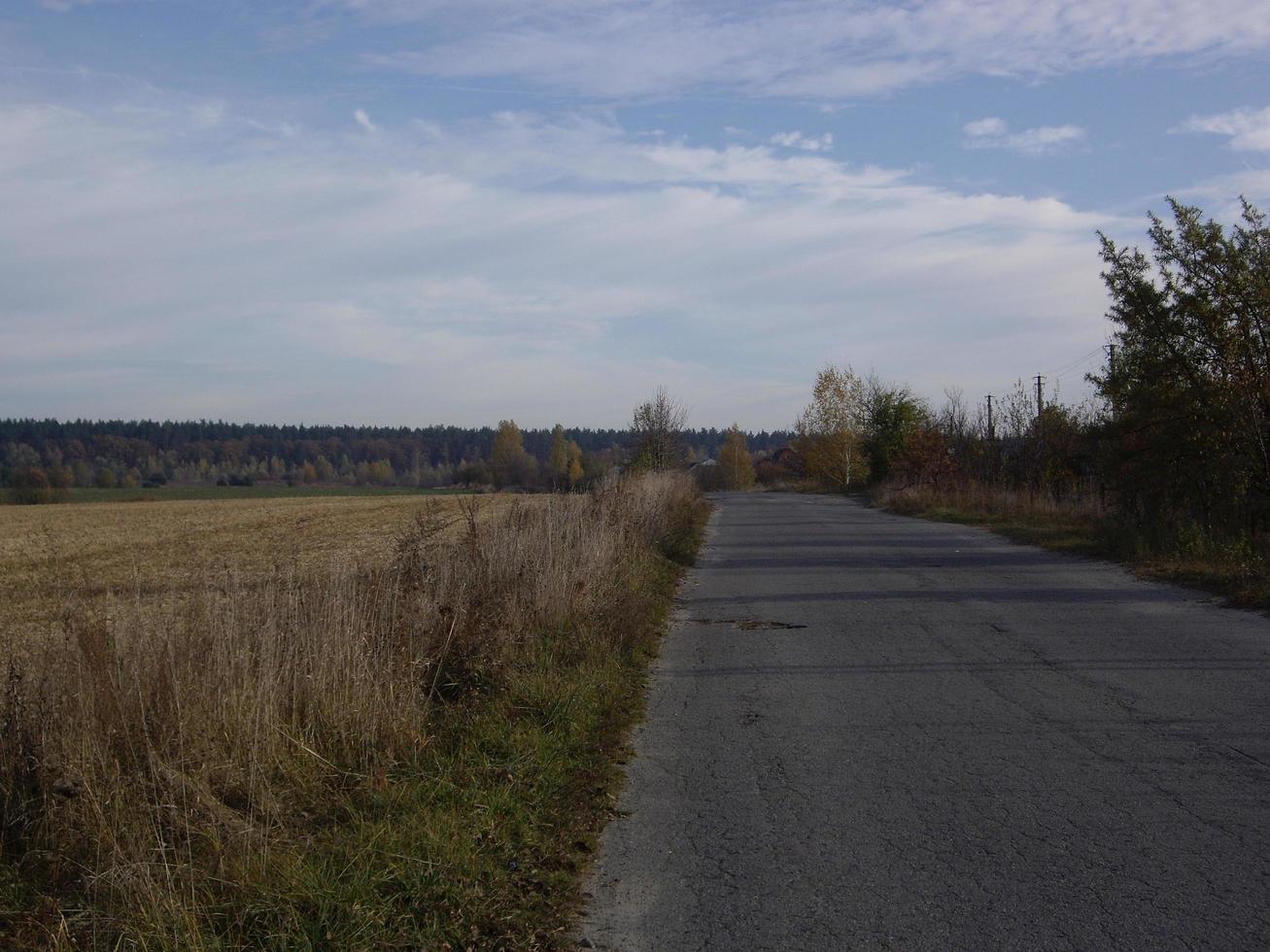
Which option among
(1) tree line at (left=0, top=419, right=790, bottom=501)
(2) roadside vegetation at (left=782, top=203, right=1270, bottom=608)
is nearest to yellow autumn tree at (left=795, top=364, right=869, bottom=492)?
(1) tree line at (left=0, top=419, right=790, bottom=501)

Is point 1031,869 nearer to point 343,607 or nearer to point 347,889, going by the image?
point 347,889

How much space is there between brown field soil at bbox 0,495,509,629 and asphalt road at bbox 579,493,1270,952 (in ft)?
10.8

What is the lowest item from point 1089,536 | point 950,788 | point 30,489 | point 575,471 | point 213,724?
point 30,489

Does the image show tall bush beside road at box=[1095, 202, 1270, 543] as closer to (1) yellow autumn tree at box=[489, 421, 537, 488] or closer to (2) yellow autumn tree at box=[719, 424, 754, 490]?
(1) yellow autumn tree at box=[489, 421, 537, 488]

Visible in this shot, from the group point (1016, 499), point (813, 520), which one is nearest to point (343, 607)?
point (813, 520)

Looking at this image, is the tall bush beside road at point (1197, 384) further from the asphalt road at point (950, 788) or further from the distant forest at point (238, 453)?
the distant forest at point (238, 453)

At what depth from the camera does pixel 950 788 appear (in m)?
5.70

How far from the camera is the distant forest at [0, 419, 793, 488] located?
4274 inches

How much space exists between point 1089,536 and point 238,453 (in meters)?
123

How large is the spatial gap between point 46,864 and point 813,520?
27.4 meters

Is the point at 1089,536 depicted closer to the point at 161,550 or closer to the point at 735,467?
the point at 161,550

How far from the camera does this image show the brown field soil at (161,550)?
269 inches

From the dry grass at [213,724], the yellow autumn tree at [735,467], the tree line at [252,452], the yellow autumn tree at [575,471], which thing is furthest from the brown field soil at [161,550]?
the yellow autumn tree at [735,467]

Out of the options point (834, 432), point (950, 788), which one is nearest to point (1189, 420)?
point (950, 788)
